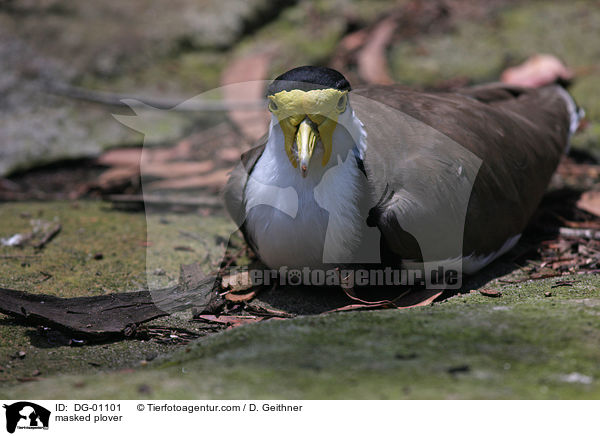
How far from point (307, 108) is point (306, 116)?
0.05 metres

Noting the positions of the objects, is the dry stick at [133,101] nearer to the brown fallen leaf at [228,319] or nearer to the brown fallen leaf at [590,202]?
the brown fallen leaf at [590,202]

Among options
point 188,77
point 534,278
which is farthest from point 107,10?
point 534,278

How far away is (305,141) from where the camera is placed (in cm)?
310

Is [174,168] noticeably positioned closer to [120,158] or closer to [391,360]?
[120,158]

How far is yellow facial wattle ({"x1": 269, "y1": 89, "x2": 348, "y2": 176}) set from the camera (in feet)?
10.2

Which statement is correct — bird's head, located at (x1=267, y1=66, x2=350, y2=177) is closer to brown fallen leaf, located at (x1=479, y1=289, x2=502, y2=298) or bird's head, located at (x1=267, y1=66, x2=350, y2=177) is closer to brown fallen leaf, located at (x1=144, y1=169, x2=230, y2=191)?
brown fallen leaf, located at (x1=479, y1=289, x2=502, y2=298)

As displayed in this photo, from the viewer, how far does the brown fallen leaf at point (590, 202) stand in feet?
14.7

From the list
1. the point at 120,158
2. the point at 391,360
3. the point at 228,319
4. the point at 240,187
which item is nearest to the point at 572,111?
the point at 240,187

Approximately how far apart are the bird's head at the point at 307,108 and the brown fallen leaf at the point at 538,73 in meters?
3.16

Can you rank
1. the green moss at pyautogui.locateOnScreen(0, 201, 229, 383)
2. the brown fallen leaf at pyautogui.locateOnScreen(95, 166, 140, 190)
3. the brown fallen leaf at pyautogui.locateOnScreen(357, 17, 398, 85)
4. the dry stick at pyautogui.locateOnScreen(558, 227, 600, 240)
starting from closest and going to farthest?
1. the green moss at pyautogui.locateOnScreen(0, 201, 229, 383)
2. the dry stick at pyautogui.locateOnScreen(558, 227, 600, 240)
3. the brown fallen leaf at pyautogui.locateOnScreen(95, 166, 140, 190)
4. the brown fallen leaf at pyautogui.locateOnScreen(357, 17, 398, 85)

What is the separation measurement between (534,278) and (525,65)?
130 inches

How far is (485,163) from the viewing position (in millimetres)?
3666

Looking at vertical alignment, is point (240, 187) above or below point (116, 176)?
below
